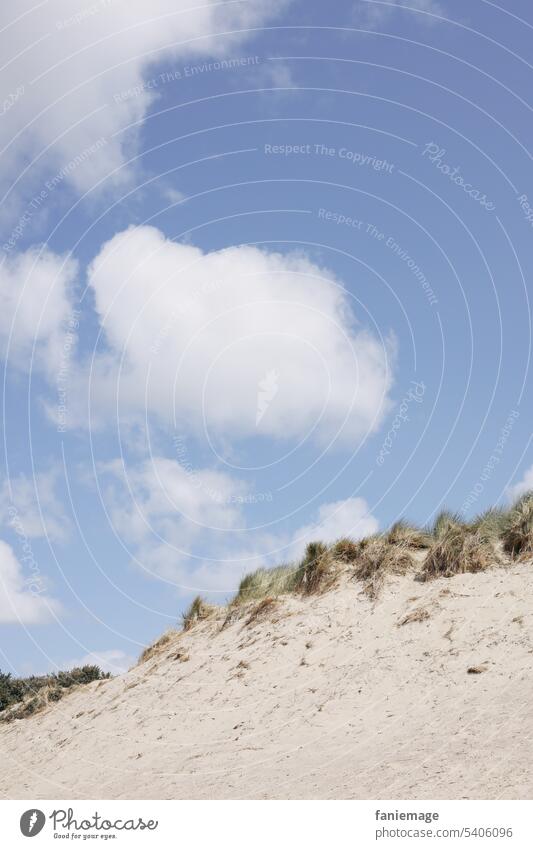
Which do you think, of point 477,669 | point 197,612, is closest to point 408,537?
point 477,669

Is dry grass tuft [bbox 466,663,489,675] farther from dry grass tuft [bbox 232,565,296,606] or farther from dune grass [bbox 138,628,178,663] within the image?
dune grass [bbox 138,628,178,663]

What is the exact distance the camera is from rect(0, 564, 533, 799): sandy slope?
35.8ft

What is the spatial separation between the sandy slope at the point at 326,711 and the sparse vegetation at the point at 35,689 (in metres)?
2.38

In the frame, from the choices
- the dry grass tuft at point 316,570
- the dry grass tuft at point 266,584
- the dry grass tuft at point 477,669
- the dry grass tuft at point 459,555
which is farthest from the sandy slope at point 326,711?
the dry grass tuft at point 266,584

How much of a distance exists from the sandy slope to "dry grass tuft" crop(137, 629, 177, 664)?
68 centimetres

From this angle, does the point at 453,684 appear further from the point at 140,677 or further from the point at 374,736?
the point at 140,677

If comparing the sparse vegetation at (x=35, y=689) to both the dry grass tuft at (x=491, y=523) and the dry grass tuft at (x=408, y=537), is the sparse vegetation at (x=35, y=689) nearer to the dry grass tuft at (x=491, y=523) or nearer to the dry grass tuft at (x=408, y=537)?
the dry grass tuft at (x=408, y=537)

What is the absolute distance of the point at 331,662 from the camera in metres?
15.8

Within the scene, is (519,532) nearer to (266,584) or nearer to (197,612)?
(266,584)

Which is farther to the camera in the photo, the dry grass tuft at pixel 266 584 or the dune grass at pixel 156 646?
the dune grass at pixel 156 646

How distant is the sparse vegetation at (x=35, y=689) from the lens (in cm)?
2325

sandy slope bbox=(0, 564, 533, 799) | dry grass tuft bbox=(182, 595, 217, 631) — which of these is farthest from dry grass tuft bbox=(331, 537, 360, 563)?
dry grass tuft bbox=(182, 595, 217, 631)
